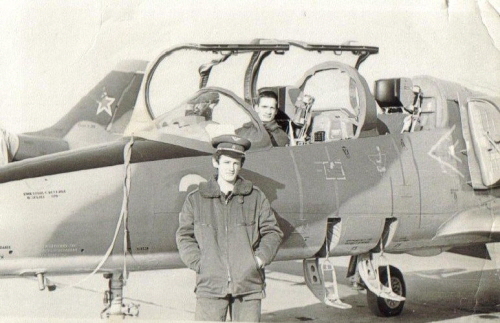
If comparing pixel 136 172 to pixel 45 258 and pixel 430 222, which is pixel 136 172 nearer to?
pixel 45 258

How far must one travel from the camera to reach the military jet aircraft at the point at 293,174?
15.9ft

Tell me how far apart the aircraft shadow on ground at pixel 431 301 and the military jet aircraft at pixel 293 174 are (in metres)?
0.37

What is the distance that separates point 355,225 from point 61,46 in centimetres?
417

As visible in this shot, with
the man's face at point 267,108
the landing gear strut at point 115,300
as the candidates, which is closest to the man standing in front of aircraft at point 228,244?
the landing gear strut at point 115,300

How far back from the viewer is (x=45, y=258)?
479 centimetres

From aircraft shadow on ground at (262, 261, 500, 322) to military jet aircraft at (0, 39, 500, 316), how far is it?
373 millimetres

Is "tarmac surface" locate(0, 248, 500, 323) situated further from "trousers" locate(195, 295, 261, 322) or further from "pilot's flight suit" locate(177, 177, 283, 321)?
"pilot's flight suit" locate(177, 177, 283, 321)

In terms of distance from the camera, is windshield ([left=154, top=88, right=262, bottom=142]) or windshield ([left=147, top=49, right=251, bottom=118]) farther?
windshield ([left=147, top=49, right=251, bottom=118])

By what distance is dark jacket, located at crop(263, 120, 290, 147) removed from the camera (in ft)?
20.1

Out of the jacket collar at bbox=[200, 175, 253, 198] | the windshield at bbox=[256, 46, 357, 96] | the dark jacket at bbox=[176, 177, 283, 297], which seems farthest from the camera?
the windshield at bbox=[256, 46, 357, 96]

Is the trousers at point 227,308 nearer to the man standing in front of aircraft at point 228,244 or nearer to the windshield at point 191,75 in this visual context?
the man standing in front of aircraft at point 228,244

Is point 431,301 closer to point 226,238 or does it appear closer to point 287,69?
point 287,69

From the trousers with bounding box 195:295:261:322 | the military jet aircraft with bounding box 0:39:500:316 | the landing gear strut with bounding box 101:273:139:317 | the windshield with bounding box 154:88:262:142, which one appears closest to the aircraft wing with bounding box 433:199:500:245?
the military jet aircraft with bounding box 0:39:500:316

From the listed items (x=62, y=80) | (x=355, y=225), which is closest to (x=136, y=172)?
(x=355, y=225)
